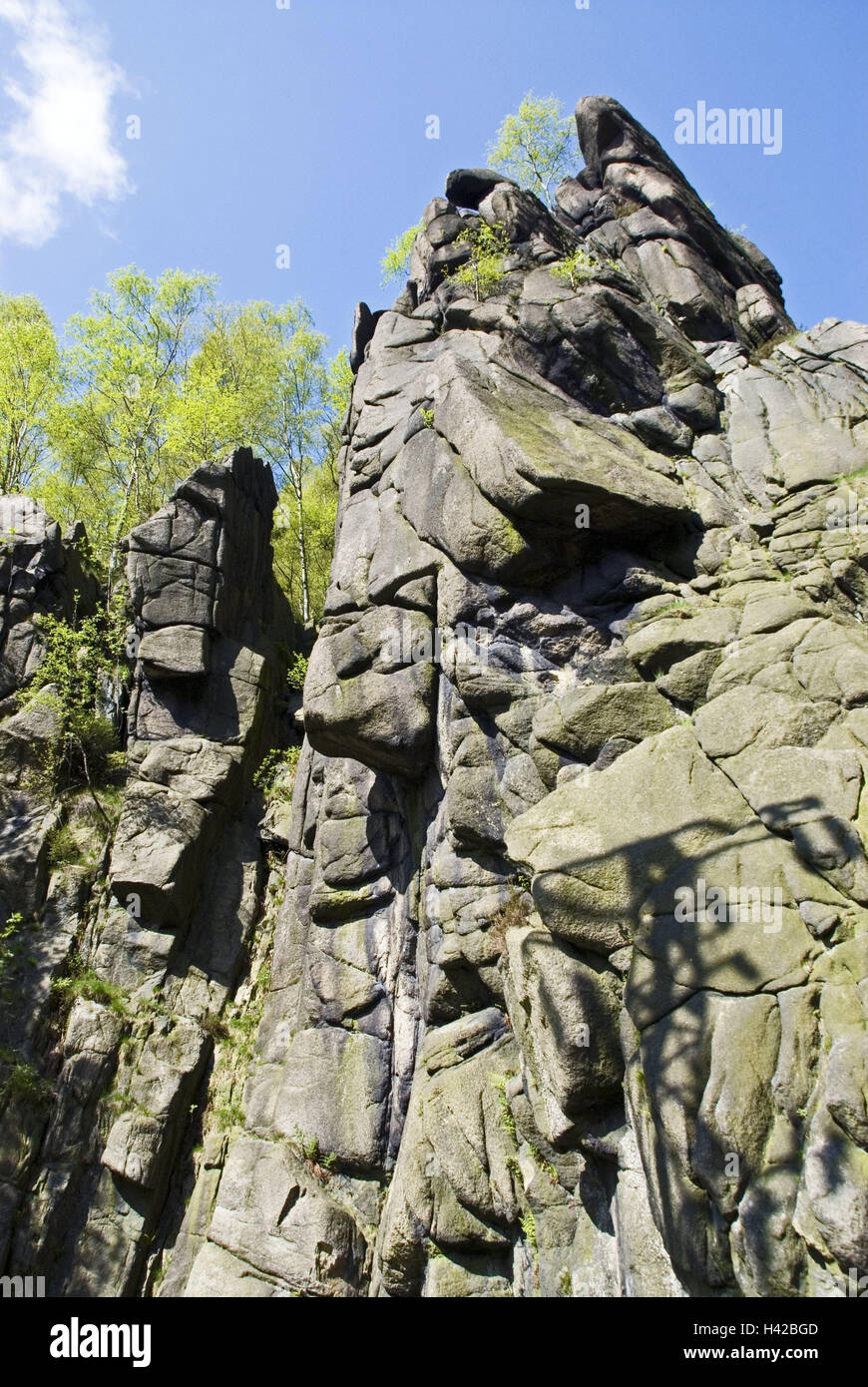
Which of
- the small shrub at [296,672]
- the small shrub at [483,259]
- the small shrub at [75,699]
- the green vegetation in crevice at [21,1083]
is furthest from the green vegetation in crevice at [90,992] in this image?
the small shrub at [483,259]

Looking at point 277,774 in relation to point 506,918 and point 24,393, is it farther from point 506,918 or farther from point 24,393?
point 24,393

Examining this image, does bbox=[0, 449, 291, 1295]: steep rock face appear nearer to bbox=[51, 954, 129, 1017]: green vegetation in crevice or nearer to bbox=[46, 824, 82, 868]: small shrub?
bbox=[51, 954, 129, 1017]: green vegetation in crevice

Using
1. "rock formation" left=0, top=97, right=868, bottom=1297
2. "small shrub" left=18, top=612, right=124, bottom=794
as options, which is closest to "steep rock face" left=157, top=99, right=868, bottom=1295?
"rock formation" left=0, top=97, right=868, bottom=1297

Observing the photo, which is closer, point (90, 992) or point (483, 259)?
point (90, 992)

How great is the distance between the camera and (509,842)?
31.6 ft

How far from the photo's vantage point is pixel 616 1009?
27.0 ft

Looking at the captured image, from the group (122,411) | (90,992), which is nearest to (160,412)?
(122,411)

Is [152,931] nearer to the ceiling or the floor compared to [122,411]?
nearer to the floor

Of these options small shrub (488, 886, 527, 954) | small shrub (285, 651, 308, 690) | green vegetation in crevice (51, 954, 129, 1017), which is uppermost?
small shrub (285, 651, 308, 690)

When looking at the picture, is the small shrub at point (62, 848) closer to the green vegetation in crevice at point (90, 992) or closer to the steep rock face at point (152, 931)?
the steep rock face at point (152, 931)

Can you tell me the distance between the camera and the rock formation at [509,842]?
7.32 m

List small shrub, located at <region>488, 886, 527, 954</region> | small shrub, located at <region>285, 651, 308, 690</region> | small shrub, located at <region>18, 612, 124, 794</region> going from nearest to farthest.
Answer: small shrub, located at <region>488, 886, 527, 954</region> → small shrub, located at <region>18, 612, 124, 794</region> → small shrub, located at <region>285, 651, 308, 690</region>

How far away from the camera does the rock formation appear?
24.0 feet

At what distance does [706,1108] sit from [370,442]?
1509cm
